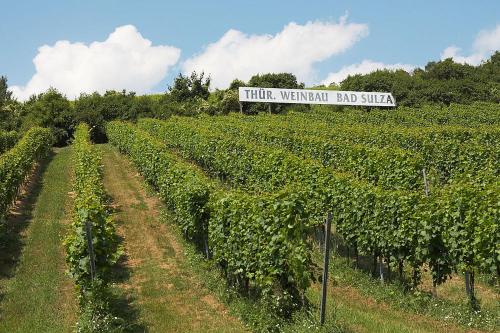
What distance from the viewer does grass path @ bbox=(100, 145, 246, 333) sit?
1162cm

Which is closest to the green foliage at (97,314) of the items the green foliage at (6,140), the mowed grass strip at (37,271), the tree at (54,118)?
the mowed grass strip at (37,271)

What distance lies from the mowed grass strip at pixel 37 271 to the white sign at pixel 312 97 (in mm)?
29306

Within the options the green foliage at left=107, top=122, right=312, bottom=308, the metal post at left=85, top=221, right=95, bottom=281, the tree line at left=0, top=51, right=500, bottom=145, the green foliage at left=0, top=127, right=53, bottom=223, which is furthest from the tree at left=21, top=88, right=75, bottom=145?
the metal post at left=85, top=221, right=95, bottom=281

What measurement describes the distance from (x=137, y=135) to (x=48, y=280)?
21.0m

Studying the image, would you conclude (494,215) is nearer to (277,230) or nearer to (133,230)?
(277,230)

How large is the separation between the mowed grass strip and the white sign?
29306mm

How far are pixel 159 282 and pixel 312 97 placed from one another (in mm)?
42906

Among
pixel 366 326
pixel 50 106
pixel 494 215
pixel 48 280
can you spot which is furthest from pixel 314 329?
pixel 50 106

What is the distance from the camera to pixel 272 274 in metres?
→ 10.4

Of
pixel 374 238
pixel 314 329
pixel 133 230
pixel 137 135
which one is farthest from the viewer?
pixel 137 135

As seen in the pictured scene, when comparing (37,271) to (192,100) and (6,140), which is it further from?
(192,100)

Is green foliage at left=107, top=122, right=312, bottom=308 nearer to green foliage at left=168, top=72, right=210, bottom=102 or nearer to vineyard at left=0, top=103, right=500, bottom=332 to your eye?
vineyard at left=0, top=103, right=500, bottom=332

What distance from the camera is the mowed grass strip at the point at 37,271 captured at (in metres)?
11.9

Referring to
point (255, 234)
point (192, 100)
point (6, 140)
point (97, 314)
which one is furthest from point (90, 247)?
point (192, 100)
